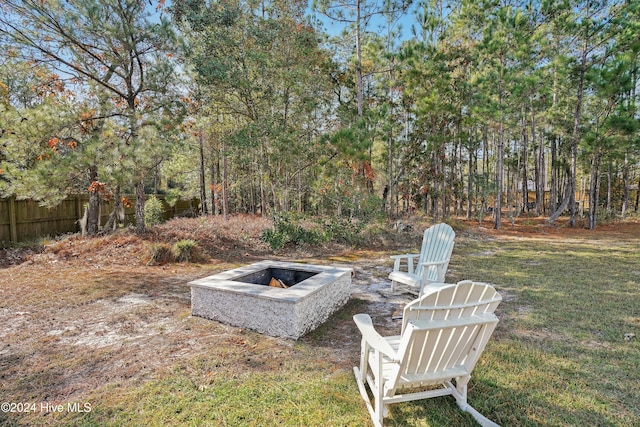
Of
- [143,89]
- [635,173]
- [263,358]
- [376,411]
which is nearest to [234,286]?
[263,358]

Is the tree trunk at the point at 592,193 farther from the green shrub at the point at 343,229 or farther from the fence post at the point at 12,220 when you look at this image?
the fence post at the point at 12,220

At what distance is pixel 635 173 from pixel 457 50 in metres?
13.8

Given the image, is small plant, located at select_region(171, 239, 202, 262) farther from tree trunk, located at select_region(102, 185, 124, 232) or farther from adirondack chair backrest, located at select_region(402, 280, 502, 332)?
adirondack chair backrest, located at select_region(402, 280, 502, 332)

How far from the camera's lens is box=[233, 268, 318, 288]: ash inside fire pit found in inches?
148

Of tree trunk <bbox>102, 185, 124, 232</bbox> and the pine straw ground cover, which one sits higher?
tree trunk <bbox>102, 185, 124, 232</bbox>

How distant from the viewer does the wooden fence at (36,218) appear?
6852 mm

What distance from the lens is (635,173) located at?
1655 centimetres

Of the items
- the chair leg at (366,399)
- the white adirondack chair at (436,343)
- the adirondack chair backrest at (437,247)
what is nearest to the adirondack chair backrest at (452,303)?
the white adirondack chair at (436,343)

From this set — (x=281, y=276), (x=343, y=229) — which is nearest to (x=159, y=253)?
(x=281, y=276)

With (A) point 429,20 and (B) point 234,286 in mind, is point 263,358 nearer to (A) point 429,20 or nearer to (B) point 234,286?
(B) point 234,286

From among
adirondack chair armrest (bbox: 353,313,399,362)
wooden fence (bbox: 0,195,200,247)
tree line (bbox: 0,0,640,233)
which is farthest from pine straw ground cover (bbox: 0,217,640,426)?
Answer: tree line (bbox: 0,0,640,233)

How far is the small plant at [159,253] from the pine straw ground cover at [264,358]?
72 cm

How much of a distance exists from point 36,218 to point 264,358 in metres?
8.01

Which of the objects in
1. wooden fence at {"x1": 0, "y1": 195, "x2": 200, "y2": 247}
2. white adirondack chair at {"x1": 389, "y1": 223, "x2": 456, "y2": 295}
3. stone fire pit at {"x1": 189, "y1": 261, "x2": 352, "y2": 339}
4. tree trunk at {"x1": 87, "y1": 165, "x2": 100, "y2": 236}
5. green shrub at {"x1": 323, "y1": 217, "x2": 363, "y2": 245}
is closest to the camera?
stone fire pit at {"x1": 189, "y1": 261, "x2": 352, "y2": 339}
